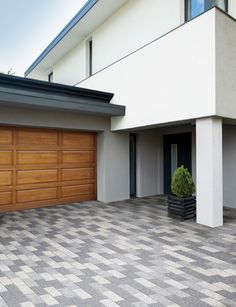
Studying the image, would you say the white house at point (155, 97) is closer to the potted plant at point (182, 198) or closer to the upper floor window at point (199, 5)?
the upper floor window at point (199, 5)

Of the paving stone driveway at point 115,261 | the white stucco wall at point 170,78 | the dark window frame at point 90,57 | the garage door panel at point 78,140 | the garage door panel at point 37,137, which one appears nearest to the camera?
the paving stone driveway at point 115,261

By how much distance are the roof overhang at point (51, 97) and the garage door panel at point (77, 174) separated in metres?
1.89

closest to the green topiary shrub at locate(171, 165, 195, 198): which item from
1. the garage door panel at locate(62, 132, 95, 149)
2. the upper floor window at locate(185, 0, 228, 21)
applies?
the garage door panel at locate(62, 132, 95, 149)

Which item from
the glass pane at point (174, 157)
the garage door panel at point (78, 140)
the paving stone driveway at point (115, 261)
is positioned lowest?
the paving stone driveway at point (115, 261)

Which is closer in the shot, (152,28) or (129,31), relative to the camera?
(152,28)

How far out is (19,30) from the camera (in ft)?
55.4

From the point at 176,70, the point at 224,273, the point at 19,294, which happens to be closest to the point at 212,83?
the point at 176,70

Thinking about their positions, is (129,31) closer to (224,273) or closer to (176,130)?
(176,130)

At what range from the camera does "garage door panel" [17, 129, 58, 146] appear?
7.52 meters

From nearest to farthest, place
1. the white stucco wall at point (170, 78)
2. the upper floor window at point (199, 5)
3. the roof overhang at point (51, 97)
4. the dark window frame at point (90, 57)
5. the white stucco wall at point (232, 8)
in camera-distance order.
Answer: the white stucco wall at point (170, 78)
the roof overhang at point (51, 97)
the upper floor window at point (199, 5)
the white stucco wall at point (232, 8)
the dark window frame at point (90, 57)

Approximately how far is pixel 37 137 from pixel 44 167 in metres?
0.88

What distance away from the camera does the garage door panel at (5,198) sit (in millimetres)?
7246

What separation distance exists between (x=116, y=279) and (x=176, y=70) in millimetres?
4708

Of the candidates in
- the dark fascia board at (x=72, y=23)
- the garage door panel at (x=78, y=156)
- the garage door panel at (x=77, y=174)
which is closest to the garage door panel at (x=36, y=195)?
the garage door panel at (x=77, y=174)
